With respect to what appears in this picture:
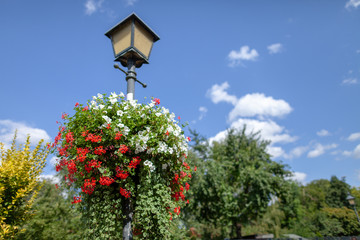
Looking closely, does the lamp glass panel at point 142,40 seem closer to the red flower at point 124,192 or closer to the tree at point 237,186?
the red flower at point 124,192

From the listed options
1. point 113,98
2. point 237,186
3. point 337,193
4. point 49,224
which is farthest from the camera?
point 337,193

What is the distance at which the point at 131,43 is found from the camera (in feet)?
11.9

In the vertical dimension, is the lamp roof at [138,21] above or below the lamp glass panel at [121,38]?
above

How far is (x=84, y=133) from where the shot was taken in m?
2.94

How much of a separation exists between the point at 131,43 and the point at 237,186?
16076 millimetres

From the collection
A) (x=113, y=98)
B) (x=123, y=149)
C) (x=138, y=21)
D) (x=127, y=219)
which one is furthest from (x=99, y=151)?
(x=138, y=21)

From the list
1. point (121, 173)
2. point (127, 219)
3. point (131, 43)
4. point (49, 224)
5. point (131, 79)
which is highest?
point (131, 43)

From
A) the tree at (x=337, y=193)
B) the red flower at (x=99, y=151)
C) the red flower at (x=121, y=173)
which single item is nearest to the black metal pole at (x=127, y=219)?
the red flower at (x=121, y=173)

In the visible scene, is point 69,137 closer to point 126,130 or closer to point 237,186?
point 126,130

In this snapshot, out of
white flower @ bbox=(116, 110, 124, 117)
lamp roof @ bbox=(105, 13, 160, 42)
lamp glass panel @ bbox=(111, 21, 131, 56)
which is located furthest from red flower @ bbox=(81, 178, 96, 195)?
lamp roof @ bbox=(105, 13, 160, 42)

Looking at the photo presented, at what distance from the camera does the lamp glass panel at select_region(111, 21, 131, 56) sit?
3707 mm

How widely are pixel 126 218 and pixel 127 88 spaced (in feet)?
6.46

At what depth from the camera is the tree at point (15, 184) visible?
165 inches

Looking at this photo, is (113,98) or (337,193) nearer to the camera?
(113,98)
